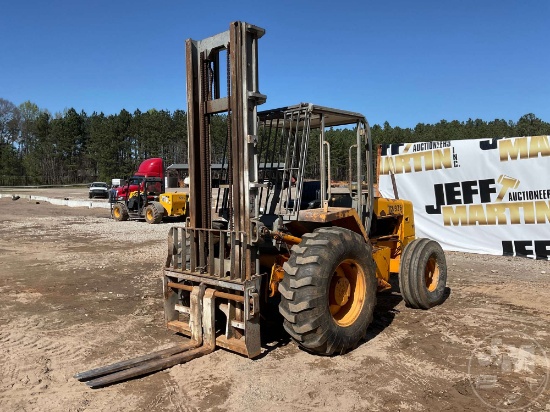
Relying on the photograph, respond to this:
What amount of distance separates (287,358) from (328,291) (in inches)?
33.0

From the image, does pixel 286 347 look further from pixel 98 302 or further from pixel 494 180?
pixel 494 180

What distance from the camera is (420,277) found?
6531mm

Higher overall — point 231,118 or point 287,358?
point 231,118

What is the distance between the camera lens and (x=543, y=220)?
34.7ft

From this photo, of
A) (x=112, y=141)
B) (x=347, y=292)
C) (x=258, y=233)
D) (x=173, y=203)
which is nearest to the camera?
(x=258, y=233)

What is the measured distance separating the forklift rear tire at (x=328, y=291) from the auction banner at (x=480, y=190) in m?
7.28

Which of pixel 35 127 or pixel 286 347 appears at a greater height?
pixel 35 127

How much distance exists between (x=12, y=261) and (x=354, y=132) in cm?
879

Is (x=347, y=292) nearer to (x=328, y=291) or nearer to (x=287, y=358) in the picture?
(x=328, y=291)

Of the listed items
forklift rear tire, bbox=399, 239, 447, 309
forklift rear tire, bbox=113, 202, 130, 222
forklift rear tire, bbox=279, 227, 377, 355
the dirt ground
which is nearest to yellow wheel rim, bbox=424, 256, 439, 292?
forklift rear tire, bbox=399, 239, 447, 309

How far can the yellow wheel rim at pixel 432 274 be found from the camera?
23.2 ft

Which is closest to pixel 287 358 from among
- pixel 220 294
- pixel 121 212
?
pixel 220 294

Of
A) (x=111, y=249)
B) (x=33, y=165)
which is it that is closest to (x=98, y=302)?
(x=111, y=249)

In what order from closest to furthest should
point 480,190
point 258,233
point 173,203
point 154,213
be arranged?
1. point 258,233
2. point 480,190
3. point 154,213
4. point 173,203
